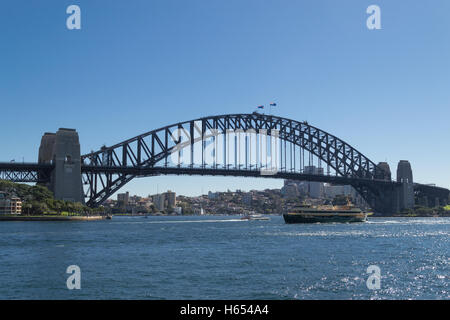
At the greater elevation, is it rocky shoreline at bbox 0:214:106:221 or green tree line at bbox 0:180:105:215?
green tree line at bbox 0:180:105:215

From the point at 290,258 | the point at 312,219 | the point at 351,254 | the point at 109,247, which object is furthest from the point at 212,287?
the point at 312,219

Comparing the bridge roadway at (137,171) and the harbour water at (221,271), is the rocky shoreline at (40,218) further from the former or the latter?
the harbour water at (221,271)

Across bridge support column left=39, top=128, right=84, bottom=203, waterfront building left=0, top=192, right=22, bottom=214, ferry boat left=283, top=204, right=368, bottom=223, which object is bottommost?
ferry boat left=283, top=204, right=368, bottom=223

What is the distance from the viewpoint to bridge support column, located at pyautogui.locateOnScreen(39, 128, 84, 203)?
9606 centimetres

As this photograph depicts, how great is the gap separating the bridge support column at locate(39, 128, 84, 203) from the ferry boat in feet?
134

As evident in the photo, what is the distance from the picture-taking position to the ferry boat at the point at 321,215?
98.1m

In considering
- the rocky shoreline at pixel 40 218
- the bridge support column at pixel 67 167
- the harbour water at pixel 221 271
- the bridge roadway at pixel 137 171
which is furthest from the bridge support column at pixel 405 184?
the harbour water at pixel 221 271

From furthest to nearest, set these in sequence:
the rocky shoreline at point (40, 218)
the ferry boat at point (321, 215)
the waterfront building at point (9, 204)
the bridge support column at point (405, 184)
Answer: the bridge support column at point (405, 184), the waterfront building at point (9, 204), the ferry boat at point (321, 215), the rocky shoreline at point (40, 218)

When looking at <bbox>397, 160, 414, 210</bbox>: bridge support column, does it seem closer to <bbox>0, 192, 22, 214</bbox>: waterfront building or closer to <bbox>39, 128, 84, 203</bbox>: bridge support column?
<bbox>39, 128, 84, 203</bbox>: bridge support column

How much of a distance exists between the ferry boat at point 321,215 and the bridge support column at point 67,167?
4076cm

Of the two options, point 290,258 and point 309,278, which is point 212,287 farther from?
point 290,258

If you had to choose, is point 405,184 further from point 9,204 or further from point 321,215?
point 9,204

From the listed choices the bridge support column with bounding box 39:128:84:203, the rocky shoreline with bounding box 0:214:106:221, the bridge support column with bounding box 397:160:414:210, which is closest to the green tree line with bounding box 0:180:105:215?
the rocky shoreline with bounding box 0:214:106:221
